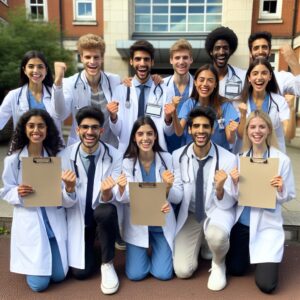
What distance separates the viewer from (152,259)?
3.36 m

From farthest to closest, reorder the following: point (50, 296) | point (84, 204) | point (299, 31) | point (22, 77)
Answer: point (299, 31), point (22, 77), point (84, 204), point (50, 296)

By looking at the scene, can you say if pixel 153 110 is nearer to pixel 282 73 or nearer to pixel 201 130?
pixel 201 130

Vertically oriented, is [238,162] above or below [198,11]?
below

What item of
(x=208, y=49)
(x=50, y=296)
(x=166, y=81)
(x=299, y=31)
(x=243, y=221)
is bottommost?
(x=50, y=296)

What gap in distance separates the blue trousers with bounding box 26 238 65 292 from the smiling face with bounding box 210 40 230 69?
2517 mm

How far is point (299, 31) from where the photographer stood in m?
15.3

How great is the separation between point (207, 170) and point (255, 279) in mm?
1081

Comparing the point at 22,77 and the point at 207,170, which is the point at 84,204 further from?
the point at 22,77

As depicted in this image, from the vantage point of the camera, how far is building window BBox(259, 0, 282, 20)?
624 inches

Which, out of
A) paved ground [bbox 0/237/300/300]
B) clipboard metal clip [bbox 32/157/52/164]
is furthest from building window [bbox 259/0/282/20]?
clipboard metal clip [bbox 32/157/52/164]

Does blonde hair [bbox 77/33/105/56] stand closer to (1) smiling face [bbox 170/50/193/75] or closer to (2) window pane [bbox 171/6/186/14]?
(1) smiling face [bbox 170/50/193/75]

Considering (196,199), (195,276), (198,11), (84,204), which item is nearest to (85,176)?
(84,204)

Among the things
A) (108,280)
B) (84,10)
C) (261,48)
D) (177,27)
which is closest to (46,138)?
(108,280)

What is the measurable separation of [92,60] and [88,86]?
29 centimetres
